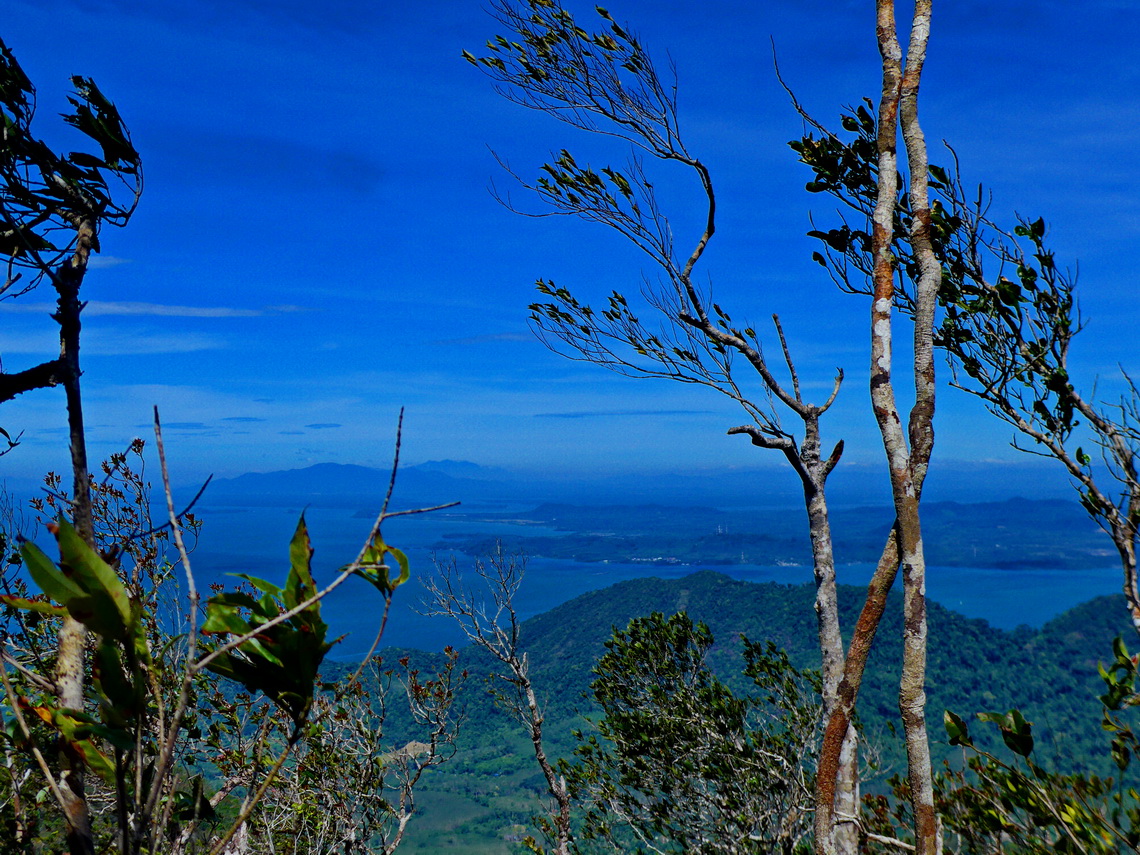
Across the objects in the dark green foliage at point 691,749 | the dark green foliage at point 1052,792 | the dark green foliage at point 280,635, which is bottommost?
the dark green foliage at point 691,749

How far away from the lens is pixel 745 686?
3297cm

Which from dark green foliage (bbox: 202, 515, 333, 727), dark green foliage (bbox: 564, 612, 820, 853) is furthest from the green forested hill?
dark green foliage (bbox: 202, 515, 333, 727)

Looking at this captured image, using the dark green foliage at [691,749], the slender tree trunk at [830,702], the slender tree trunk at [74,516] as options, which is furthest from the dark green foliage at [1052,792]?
the dark green foliage at [691,749]

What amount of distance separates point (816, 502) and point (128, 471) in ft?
16.7

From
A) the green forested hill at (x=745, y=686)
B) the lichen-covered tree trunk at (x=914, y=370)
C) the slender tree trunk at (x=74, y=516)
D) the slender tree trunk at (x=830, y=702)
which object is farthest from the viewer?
the green forested hill at (x=745, y=686)

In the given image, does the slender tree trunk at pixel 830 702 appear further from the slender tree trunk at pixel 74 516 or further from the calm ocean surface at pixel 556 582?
the calm ocean surface at pixel 556 582

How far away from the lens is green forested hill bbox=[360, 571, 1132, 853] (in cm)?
2847

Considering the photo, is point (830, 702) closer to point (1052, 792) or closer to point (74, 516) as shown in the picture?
point (1052, 792)

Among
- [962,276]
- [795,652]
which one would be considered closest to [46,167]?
[962,276]

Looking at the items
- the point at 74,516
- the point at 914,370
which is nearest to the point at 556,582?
the point at 914,370

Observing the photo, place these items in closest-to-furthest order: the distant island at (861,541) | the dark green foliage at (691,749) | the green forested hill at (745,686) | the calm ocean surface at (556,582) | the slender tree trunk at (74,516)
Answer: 1. the slender tree trunk at (74,516)
2. the dark green foliage at (691,749)
3. the green forested hill at (745,686)
4. the calm ocean surface at (556,582)
5. the distant island at (861,541)

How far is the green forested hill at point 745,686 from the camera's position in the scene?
28.5 m

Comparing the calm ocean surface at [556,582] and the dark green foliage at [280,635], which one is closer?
the dark green foliage at [280,635]

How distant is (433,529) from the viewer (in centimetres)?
18488
